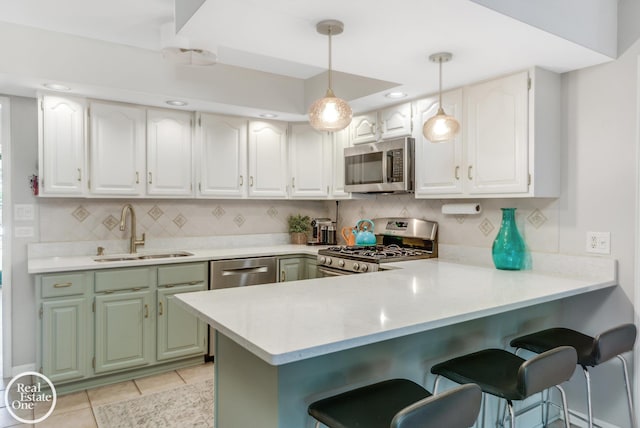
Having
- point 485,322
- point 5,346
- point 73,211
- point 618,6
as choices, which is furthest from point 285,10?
point 5,346

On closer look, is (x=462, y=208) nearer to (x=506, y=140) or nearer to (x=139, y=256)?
(x=506, y=140)

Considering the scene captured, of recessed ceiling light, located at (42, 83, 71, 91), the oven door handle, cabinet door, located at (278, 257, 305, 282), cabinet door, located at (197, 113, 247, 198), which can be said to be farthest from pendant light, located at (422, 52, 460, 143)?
recessed ceiling light, located at (42, 83, 71, 91)

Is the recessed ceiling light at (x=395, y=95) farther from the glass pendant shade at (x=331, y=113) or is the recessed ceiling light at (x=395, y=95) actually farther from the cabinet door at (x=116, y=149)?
the cabinet door at (x=116, y=149)

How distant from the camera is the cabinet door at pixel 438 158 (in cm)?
292

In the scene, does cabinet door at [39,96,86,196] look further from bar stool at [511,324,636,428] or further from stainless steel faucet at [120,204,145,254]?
bar stool at [511,324,636,428]

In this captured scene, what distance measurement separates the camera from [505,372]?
174cm

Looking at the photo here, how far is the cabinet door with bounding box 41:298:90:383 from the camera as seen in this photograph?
9.27 feet

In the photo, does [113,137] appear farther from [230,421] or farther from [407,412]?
[407,412]

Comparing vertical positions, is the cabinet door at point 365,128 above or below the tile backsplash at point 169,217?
above

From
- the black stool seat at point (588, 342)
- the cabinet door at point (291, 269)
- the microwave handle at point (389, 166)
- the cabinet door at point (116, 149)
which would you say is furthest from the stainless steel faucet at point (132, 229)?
the black stool seat at point (588, 342)

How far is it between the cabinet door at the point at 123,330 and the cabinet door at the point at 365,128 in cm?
214

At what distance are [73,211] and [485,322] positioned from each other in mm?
3149

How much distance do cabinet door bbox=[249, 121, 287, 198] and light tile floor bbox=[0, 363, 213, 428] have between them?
5.31 ft

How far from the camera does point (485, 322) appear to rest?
212 cm
